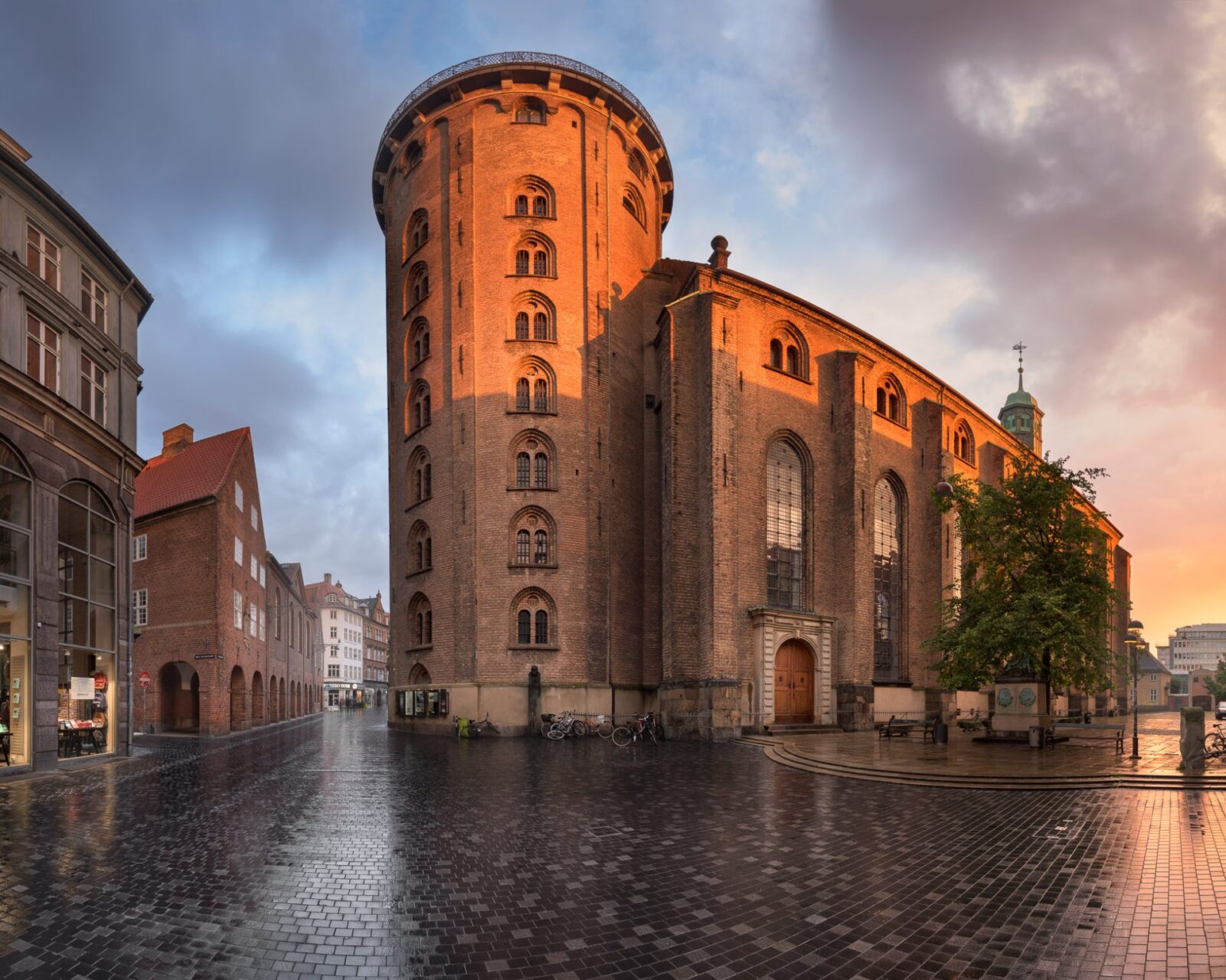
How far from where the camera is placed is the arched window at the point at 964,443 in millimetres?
44469

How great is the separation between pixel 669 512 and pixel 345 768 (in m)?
15.2

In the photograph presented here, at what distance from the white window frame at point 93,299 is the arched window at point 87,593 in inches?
197

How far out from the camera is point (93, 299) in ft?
74.2

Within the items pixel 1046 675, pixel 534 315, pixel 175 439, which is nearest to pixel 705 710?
pixel 1046 675

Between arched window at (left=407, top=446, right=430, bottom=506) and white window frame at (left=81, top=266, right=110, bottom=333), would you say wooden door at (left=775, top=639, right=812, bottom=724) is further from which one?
white window frame at (left=81, top=266, right=110, bottom=333)

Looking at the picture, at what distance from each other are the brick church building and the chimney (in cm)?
1656

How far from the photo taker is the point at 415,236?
121 feet

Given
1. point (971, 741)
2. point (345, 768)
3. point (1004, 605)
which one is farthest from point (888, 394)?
point (345, 768)

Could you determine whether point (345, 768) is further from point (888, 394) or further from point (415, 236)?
point (888, 394)

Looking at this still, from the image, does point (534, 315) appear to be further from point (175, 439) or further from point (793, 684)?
point (175, 439)

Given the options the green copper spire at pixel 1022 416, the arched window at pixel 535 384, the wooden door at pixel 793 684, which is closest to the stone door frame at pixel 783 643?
the wooden door at pixel 793 684

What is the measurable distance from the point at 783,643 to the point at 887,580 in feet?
32.6

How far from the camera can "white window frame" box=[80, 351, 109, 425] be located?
72.0 feet

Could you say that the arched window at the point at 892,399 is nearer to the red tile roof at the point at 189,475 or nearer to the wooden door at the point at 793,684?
the wooden door at the point at 793,684
